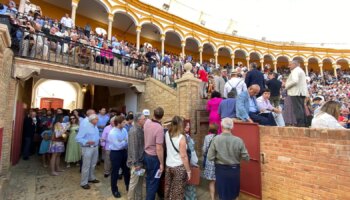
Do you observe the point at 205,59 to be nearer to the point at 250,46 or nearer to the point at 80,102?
the point at 250,46

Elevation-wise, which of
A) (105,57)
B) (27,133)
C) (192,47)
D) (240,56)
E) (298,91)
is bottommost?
(27,133)

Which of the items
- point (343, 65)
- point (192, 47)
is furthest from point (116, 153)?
point (343, 65)

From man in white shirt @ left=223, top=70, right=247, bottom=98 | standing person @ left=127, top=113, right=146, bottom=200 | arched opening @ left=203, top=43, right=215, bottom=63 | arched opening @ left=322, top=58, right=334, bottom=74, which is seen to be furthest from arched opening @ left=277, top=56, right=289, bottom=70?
standing person @ left=127, top=113, right=146, bottom=200

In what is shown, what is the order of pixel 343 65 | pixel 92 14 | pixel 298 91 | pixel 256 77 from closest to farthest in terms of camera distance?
pixel 298 91
pixel 256 77
pixel 92 14
pixel 343 65

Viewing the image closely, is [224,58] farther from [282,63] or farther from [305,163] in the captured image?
[305,163]

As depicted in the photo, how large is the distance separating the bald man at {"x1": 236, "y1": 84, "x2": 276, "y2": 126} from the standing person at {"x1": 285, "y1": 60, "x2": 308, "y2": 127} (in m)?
0.62

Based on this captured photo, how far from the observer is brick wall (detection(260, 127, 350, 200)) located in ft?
9.21

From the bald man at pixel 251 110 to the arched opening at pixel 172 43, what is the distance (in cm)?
1435

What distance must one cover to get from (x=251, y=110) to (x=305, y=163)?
4.94ft

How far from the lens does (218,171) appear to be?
126 inches

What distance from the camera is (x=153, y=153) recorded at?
3600mm

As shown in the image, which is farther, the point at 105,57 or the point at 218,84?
the point at 105,57

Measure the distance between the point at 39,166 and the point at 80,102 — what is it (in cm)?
1052

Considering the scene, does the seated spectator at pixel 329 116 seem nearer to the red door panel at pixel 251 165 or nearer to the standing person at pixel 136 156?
the red door panel at pixel 251 165
